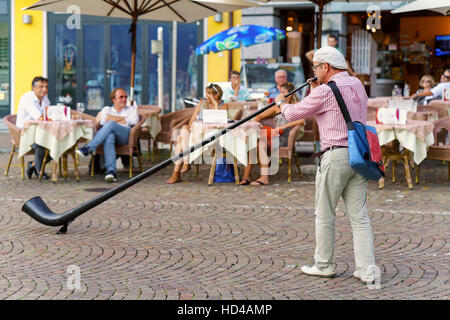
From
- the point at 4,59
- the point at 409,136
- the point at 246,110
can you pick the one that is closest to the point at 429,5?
the point at 409,136

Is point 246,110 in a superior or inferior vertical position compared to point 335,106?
inferior

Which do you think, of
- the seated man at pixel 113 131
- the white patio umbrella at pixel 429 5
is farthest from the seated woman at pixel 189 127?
the white patio umbrella at pixel 429 5

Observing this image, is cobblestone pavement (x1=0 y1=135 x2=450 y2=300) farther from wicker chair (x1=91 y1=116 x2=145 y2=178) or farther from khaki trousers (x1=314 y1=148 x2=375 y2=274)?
wicker chair (x1=91 y1=116 x2=145 y2=178)

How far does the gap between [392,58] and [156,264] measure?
1569 cm

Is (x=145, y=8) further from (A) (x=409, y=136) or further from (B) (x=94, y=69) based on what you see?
(B) (x=94, y=69)

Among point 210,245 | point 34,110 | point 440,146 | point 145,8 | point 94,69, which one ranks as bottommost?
point 210,245

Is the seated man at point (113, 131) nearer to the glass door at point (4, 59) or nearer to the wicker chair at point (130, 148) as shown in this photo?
the wicker chair at point (130, 148)

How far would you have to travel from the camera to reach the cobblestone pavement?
5.31 meters

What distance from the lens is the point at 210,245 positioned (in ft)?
21.9

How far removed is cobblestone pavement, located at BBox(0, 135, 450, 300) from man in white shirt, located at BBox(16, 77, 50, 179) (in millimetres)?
600

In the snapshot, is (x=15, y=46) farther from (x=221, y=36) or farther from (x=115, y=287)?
(x=115, y=287)

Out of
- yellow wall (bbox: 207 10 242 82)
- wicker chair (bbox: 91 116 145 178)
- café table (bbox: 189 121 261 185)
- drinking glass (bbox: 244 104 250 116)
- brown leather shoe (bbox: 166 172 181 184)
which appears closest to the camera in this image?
café table (bbox: 189 121 261 185)

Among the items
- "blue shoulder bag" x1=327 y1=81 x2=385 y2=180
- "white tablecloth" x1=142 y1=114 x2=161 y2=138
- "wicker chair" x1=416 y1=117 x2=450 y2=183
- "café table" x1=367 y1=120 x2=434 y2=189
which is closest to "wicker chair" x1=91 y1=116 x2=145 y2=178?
"white tablecloth" x1=142 y1=114 x2=161 y2=138

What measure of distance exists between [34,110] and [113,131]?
1130mm
